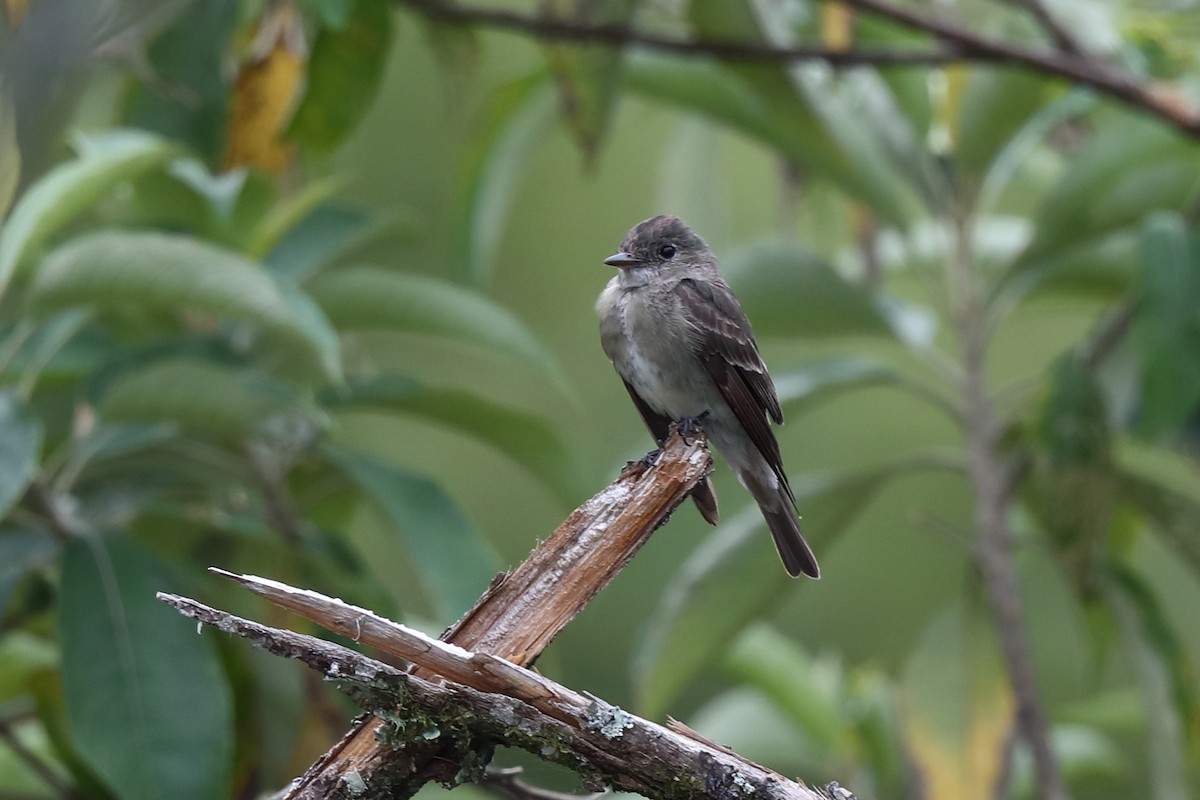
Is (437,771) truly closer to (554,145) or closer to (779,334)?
(779,334)

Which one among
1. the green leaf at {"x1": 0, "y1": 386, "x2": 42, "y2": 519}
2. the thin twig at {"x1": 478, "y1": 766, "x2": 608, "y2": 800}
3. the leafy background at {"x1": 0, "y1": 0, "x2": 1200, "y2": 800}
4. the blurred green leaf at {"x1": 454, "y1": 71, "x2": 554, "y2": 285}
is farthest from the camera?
the blurred green leaf at {"x1": 454, "y1": 71, "x2": 554, "y2": 285}

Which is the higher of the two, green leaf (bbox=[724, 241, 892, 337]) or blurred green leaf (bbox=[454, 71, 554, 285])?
green leaf (bbox=[724, 241, 892, 337])

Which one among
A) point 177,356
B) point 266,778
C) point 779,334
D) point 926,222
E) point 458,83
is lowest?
point 266,778

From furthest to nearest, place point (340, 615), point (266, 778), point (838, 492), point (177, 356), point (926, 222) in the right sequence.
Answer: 1. point (926, 222)
2. point (838, 492)
3. point (266, 778)
4. point (177, 356)
5. point (340, 615)

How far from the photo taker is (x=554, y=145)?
6371 millimetres

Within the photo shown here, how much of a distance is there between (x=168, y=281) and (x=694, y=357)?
1.00 m

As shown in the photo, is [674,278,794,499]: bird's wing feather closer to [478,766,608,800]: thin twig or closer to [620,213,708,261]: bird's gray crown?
[620,213,708,261]: bird's gray crown

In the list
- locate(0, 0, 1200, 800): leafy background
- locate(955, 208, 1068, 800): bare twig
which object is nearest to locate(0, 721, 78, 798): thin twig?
locate(0, 0, 1200, 800): leafy background

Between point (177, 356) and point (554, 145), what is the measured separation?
12.8 ft

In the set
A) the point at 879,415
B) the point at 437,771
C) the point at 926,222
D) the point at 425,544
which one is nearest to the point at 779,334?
the point at 926,222

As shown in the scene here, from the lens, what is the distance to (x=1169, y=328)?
2.77m

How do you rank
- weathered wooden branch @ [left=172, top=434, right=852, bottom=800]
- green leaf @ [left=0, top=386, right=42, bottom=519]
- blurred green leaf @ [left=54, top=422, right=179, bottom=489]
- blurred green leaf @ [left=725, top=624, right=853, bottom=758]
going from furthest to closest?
blurred green leaf @ [left=725, top=624, right=853, bottom=758] → blurred green leaf @ [left=54, top=422, right=179, bottom=489] → green leaf @ [left=0, top=386, right=42, bottom=519] → weathered wooden branch @ [left=172, top=434, right=852, bottom=800]

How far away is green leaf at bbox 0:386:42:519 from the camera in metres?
2.13

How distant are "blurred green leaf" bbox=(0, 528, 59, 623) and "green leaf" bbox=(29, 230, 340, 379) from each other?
1.57 ft
